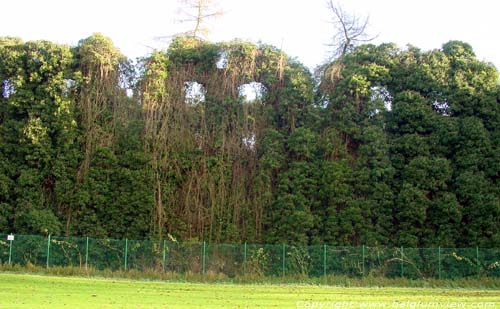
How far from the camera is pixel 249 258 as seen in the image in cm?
2584

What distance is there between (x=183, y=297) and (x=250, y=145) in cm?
1422

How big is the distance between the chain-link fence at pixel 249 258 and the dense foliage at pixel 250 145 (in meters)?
1.18

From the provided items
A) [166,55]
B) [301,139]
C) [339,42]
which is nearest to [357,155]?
[301,139]

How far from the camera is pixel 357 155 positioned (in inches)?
1152

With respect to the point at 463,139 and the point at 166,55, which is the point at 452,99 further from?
the point at 166,55

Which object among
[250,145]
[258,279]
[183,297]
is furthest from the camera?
[250,145]

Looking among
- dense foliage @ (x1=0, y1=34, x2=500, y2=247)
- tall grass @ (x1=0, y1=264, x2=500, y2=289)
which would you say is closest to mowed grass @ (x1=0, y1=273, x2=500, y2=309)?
tall grass @ (x1=0, y1=264, x2=500, y2=289)

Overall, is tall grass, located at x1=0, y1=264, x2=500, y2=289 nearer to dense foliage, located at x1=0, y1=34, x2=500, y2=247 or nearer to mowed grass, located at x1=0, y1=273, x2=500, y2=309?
dense foliage, located at x1=0, y1=34, x2=500, y2=247

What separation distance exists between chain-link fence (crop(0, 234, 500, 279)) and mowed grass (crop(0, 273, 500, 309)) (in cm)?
410

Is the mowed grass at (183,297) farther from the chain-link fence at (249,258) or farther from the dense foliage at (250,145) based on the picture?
the dense foliage at (250,145)

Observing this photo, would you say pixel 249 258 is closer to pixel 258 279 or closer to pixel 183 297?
pixel 258 279

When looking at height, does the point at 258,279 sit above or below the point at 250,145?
below

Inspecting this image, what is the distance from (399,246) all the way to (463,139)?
585 cm

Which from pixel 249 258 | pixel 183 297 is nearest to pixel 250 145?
pixel 249 258
